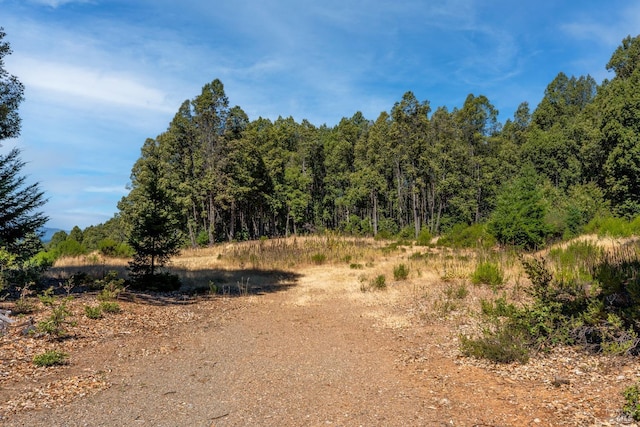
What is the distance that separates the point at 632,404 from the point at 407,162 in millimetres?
42675

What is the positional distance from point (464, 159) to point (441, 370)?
44.0m

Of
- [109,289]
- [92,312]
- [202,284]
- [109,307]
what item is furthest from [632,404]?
[202,284]

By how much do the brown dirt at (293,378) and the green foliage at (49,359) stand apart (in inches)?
5.0

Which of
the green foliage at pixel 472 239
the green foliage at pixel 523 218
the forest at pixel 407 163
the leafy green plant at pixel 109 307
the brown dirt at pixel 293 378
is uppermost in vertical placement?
the forest at pixel 407 163

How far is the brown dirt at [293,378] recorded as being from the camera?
4.13m

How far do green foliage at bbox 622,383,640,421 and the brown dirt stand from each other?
0.42ft

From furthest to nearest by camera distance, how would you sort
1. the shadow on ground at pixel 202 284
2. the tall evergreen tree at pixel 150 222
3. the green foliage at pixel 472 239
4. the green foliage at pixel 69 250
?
the green foliage at pixel 69 250 < the green foliage at pixel 472 239 < the tall evergreen tree at pixel 150 222 < the shadow on ground at pixel 202 284

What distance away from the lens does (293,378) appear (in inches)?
218

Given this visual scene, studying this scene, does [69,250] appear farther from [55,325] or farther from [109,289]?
[55,325]

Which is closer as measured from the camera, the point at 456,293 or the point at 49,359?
the point at 49,359

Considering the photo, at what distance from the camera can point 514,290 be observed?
947cm

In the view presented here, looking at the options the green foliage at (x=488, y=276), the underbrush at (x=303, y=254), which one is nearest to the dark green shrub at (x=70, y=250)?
the underbrush at (x=303, y=254)

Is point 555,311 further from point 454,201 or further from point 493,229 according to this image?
point 454,201

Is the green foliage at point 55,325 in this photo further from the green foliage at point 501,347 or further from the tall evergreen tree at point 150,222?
the green foliage at point 501,347
